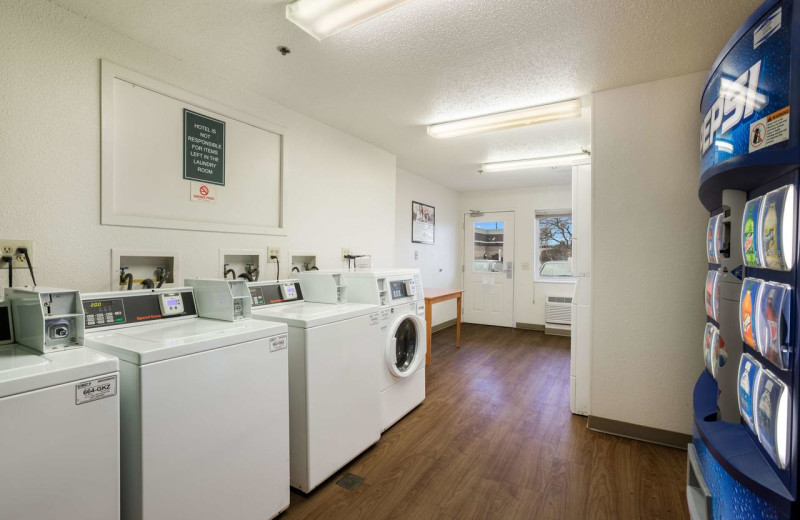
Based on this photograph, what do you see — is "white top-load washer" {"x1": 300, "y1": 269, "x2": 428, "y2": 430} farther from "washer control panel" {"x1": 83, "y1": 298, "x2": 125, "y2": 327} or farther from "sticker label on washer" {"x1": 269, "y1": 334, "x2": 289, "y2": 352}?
"washer control panel" {"x1": 83, "y1": 298, "x2": 125, "y2": 327}

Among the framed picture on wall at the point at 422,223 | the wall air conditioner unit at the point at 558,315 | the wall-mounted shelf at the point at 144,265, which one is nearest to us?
the wall-mounted shelf at the point at 144,265

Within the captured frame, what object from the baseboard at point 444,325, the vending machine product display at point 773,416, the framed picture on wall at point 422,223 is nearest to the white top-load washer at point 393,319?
the vending machine product display at point 773,416

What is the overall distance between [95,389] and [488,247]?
6.08 meters

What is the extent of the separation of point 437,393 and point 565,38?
9.45 feet

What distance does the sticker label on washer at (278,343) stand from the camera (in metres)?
1.67

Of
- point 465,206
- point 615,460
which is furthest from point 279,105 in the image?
point 465,206

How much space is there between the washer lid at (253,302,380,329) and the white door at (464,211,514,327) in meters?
4.44

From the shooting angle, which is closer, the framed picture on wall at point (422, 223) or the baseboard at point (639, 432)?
the baseboard at point (639, 432)

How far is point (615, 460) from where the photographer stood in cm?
225

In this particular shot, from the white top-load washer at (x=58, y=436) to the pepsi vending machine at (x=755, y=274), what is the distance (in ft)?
6.38

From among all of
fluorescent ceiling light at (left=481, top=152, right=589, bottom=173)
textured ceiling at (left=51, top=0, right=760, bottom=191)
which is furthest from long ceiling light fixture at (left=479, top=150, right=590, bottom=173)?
textured ceiling at (left=51, top=0, right=760, bottom=191)

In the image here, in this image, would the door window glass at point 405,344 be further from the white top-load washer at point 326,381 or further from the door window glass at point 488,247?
the door window glass at point 488,247

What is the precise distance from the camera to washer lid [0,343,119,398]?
0.98 meters

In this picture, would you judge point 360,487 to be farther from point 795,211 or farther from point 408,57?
point 408,57
